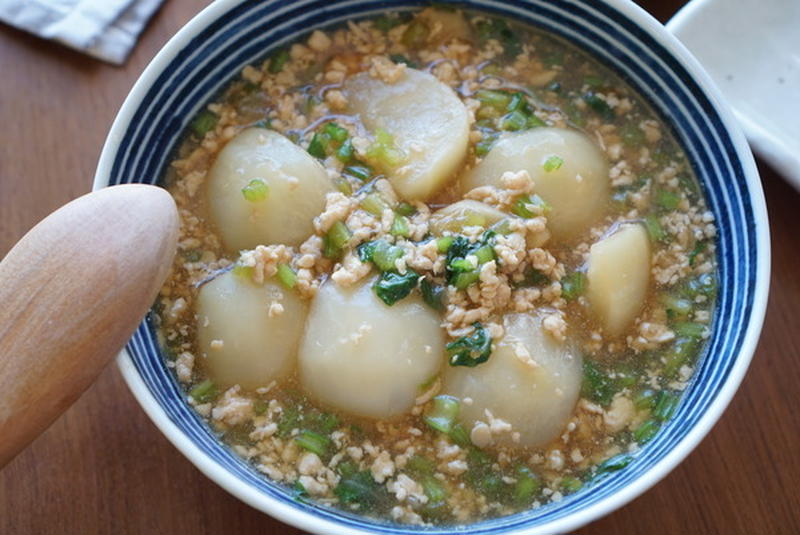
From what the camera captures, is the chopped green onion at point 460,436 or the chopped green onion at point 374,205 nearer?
the chopped green onion at point 460,436

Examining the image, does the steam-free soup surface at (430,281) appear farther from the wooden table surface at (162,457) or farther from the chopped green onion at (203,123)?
the wooden table surface at (162,457)

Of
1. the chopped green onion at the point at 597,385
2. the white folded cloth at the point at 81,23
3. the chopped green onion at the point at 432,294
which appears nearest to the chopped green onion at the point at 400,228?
the chopped green onion at the point at 432,294

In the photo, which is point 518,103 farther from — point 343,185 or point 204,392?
point 204,392

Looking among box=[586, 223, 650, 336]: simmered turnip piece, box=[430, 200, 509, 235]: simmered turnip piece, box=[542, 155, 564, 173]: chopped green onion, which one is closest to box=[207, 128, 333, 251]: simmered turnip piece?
box=[430, 200, 509, 235]: simmered turnip piece

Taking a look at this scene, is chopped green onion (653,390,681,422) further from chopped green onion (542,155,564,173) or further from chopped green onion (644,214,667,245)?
chopped green onion (542,155,564,173)

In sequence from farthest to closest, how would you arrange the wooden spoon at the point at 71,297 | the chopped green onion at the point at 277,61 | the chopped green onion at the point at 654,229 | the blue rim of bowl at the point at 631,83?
the chopped green onion at the point at 277,61, the chopped green onion at the point at 654,229, the blue rim of bowl at the point at 631,83, the wooden spoon at the point at 71,297

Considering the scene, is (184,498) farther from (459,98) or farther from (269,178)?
(459,98)

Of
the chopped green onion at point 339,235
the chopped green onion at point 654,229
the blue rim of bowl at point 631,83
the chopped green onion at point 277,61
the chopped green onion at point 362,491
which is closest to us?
Result: the blue rim of bowl at point 631,83
